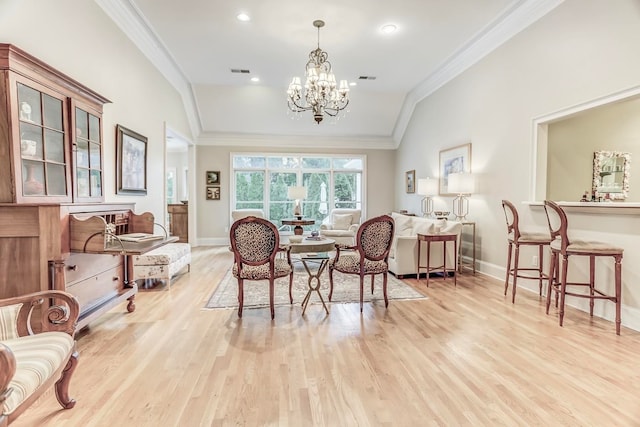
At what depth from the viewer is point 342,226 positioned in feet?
24.1

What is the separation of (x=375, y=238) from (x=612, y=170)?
336 centimetres

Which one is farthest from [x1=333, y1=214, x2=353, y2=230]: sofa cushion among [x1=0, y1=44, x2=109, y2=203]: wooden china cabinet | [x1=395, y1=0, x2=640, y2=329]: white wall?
[x1=0, y1=44, x2=109, y2=203]: wooden china cabinet

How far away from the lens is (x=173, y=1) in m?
3.80

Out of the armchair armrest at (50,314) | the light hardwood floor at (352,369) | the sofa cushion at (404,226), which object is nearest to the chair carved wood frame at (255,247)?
the light hardwood floor at (352,369)

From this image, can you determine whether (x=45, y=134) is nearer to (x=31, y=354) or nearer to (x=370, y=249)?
(x=31, y=354)

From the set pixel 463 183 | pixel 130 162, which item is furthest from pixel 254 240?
pixel 463 183

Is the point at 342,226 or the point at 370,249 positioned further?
the point at 342,226

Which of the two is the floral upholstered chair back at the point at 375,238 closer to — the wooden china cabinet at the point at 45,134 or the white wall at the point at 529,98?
the white wall at the point at 529,98

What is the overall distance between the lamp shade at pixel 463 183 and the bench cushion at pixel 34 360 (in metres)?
4.94

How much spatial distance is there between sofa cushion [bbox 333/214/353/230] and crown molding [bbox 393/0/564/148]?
2.96 m

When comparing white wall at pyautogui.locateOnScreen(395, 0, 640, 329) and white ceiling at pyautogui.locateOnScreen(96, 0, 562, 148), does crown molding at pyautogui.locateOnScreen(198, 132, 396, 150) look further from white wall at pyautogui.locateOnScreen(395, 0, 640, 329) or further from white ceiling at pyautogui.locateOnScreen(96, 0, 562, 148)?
white wall at pyautogui.locateOnScreen(395, 0, 640, 329)

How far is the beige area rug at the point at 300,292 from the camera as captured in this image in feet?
12.3

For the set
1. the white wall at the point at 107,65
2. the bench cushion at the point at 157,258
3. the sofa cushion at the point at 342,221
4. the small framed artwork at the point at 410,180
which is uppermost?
the white wall at the point at 107,65

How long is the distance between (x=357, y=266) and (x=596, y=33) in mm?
3270
